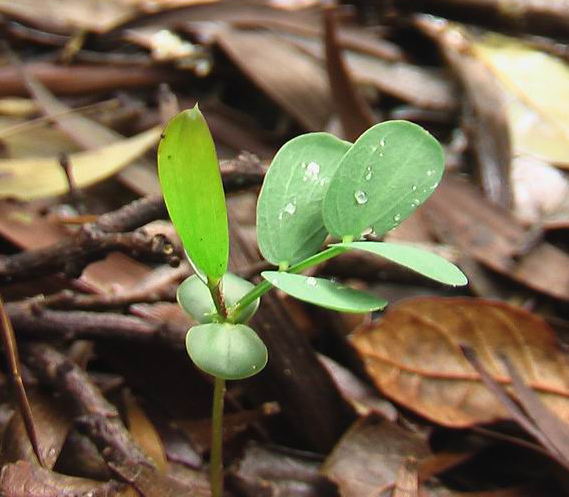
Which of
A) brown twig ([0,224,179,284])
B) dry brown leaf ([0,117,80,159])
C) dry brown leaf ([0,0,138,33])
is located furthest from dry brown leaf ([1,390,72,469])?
dry brown leaf ([0,0,138,33])

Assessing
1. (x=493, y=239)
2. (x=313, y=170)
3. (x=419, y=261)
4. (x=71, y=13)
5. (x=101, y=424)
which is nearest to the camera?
(x=419, y=261)

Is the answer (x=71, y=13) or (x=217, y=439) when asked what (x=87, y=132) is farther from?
(x=217, y=439)

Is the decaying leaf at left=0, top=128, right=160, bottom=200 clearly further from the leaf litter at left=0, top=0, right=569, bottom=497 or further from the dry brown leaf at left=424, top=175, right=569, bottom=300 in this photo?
the dry brown leaf at left=424, top=175, right=569, bottom=300

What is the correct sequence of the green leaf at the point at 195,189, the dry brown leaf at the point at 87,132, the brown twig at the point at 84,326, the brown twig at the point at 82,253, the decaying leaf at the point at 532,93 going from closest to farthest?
the green leaf at the point at 195,189 → the brown twig at the point at 82,253 → the brown twig at the point at 84,326 → the dry brown leaf at the point at 87,132 → the decaying leaf at the point at 532,93

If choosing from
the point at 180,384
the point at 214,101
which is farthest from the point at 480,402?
the point at 214,101

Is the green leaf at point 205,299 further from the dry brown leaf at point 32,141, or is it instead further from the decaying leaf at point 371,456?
the dry brown leaf at point 32,141

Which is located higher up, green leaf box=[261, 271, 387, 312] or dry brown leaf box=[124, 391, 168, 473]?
green leaf box=[261, 271, 387, 312]

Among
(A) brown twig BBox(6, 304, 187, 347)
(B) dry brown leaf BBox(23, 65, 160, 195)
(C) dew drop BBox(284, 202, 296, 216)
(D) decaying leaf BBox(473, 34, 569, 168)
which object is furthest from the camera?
(D) decaying leaf BBox(473, 34, 569, 168)

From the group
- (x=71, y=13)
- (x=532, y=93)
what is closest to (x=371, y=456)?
(x=532, y=93)

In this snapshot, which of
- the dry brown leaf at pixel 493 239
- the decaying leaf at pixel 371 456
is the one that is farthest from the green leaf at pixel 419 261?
the dry brown leaf at pixel 493 239
